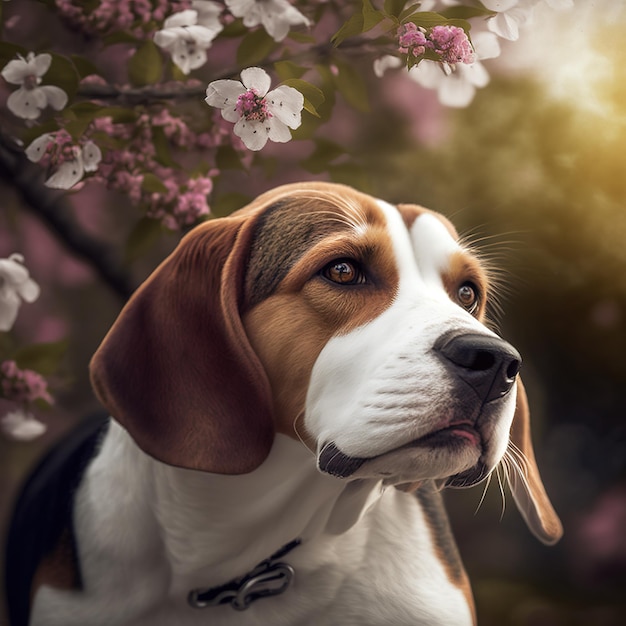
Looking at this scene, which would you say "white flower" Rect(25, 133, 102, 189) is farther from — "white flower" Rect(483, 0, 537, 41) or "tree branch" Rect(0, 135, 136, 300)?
"white flower" Rect(483, 0, 537, 41)

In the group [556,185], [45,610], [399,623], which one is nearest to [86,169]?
[45,610]

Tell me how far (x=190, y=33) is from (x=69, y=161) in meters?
0.34

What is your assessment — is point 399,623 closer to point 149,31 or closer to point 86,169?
point 86,169

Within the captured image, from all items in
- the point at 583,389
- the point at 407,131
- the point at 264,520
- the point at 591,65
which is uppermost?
the point at 591,65

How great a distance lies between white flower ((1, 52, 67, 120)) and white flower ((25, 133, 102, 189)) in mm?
57

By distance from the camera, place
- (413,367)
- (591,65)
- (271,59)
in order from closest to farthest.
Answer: (413,367), (271,59), (591,65)

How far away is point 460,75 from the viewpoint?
1851mm

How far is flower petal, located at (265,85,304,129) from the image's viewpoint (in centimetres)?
139

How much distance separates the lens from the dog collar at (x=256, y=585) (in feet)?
5.46

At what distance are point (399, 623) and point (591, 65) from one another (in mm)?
1452

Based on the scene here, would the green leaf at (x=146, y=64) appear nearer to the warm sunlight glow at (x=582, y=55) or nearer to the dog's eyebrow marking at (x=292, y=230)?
the dog's eyebrow marking at (x=292, y=230)

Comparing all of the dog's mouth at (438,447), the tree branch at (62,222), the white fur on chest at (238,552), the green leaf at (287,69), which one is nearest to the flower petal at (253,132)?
the green leaf at (287,69)

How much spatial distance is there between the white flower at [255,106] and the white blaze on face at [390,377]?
292 millimetres

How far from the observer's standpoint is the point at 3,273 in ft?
6.07
